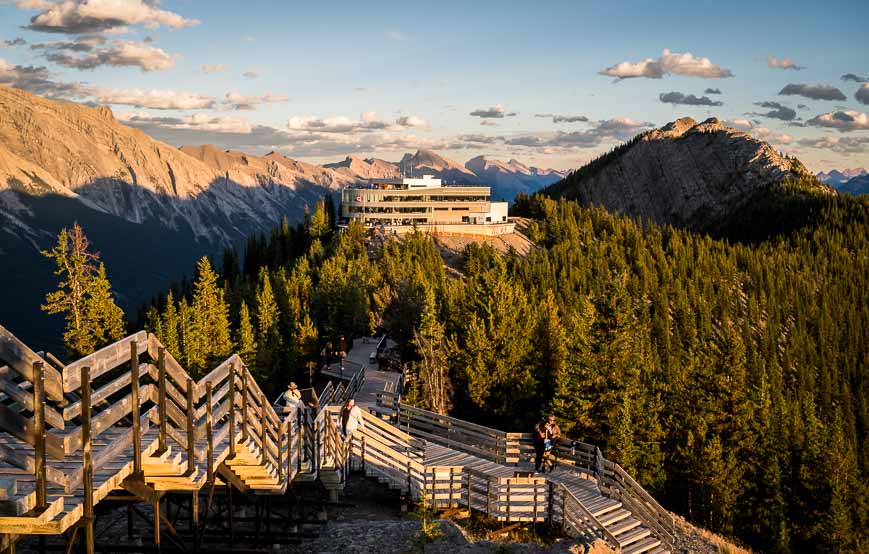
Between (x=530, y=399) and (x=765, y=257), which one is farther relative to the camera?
(x=765, y=257)

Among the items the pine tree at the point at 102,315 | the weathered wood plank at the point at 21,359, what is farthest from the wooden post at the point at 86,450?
the pine tree at the point at 102,315

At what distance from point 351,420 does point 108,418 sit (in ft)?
51.4

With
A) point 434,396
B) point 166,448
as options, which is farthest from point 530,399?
point 166,448

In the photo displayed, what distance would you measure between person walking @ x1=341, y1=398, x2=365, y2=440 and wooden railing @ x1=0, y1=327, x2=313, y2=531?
8.72m

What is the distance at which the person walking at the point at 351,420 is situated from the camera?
81.1 feet

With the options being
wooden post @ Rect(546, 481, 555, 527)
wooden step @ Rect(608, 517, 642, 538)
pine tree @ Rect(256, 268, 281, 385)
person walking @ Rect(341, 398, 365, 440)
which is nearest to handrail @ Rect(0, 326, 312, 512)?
person walking @ Rect(341, 398, 365, 440)

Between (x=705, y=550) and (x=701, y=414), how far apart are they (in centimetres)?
2215

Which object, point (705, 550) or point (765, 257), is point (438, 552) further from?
point (765, 257)

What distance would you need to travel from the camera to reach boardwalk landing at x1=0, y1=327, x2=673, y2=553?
8266 millimetres

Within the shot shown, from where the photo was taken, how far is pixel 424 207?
157000 millimetres

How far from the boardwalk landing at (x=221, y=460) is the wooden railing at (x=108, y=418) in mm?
22

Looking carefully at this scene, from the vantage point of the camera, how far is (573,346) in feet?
146

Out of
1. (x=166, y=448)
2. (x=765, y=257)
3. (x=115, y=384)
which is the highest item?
(x=115, y=384)

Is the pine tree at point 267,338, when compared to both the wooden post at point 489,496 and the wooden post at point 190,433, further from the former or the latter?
the wooden post at point 190,433
